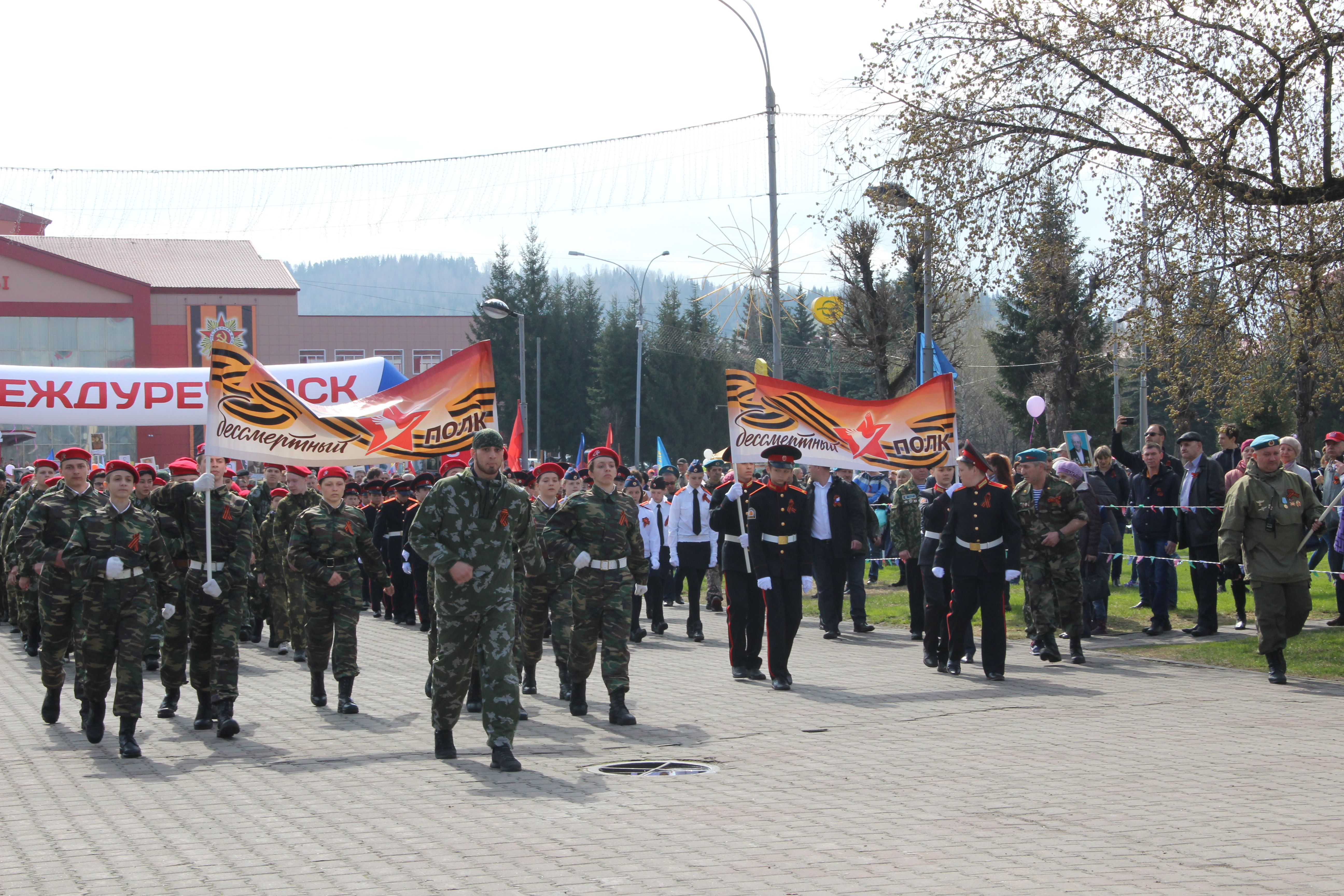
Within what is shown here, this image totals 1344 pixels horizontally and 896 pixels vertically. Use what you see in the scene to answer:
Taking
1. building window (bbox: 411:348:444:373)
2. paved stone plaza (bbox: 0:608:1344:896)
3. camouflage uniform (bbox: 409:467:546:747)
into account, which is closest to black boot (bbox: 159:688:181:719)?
paved stone plaza (bbox: 0:608:1344:896)

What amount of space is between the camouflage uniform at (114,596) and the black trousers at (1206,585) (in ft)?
33.4

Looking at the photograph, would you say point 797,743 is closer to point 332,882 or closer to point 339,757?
point 339,757

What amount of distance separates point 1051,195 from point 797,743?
9029 mm

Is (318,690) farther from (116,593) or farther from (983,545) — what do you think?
(983,545)

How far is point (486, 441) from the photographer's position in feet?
27.2

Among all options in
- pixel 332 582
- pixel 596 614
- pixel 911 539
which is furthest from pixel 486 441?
pixel 911 539

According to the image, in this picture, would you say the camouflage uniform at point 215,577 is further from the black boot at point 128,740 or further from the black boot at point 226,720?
the black boot at point 128,740

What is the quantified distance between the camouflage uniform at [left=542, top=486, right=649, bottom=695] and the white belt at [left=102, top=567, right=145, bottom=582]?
2.91m

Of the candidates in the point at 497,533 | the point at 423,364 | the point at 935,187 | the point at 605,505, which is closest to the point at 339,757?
the point at 497,533

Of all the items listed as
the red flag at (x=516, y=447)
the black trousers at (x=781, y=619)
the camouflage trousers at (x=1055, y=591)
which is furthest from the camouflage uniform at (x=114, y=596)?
the red flag at (x=516, y=447)

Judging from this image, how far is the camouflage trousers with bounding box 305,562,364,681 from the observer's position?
10.2 meters

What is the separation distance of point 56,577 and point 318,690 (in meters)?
2.14

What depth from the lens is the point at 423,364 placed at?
74.1m

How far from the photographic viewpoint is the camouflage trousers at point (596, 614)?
9.83 metres
